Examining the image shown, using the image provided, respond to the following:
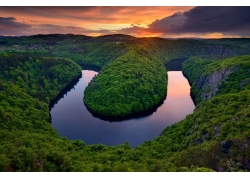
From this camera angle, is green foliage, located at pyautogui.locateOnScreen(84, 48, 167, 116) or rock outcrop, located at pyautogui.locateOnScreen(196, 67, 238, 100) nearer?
rock outcrop, located at pyautogui.locateOnScreen(196, 67, 238, 100)

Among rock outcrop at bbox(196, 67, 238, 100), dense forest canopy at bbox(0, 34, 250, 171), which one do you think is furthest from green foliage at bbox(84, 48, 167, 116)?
rock outcrop at bbox(196, 67, 238, 100)

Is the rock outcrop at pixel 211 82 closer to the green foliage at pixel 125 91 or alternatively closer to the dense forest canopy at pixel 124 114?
the dense forest canopy at pixel 124 114

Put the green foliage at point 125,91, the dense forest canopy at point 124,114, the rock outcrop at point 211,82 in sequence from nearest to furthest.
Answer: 1. the dense forest canopy at point 124,114
2. the rock outcrop at point 211,82
3. the green foliage at point 125,91

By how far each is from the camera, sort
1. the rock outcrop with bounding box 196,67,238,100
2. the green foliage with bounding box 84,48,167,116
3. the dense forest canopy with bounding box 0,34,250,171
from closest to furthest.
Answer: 1. the dense forest canopy with bounding box 0,34,250,171
2. the rock outcrop with bounding box 196,67,238,100
3. the green foliage with bounding box 84,48,167,116

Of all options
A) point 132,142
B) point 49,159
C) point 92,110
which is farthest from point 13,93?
point 49,159

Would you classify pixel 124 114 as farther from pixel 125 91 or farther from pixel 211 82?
pixel 211 82

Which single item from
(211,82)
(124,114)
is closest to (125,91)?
(124,114)

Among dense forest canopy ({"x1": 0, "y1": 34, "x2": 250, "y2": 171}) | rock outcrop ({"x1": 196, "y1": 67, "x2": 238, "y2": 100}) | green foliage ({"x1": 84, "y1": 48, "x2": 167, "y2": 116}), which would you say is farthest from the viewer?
green foliage ({"x1": 84, "y1": 48, "x2": 167, "y2": 116})

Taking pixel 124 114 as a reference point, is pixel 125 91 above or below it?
above

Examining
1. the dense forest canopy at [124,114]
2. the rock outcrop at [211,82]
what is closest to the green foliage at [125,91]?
the dense forest canopy at [124,114]

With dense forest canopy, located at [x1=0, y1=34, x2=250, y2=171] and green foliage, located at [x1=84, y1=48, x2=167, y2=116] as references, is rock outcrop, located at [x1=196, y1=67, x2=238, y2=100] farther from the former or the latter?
green foliage, located at [x1=84, y1=48, x2=167, y2=116]
